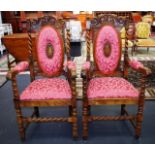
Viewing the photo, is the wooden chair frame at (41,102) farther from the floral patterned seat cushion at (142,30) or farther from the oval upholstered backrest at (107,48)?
the floral patterned seat cushion at (142,30)

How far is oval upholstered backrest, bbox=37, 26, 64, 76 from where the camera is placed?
1900mm

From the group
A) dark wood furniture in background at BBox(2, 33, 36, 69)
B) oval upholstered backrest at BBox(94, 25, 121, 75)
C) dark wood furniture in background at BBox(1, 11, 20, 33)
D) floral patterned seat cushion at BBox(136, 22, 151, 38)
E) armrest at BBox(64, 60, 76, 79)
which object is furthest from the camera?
dark wood furniture in background at BBox(1, 11, 20, 33)

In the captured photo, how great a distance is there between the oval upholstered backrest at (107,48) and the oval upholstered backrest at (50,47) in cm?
32

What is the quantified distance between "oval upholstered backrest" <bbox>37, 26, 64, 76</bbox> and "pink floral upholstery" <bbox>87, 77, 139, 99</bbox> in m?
0.39

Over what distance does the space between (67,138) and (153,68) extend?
247cm

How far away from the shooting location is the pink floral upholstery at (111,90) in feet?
5.52

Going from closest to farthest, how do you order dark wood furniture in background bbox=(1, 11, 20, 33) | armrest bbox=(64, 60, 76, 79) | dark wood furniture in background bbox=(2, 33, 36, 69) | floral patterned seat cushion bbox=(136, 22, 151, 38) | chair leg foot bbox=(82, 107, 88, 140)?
armrest bbox=(64, 60, 76, 79)
chair leg foot bbox=(82, 107, 88, 140)
dark wood furniture in background bbox=(2, 33, 36, 69)
floral patterned seat cushion bbox=(136, 22, 151, 38)
dark wood furniture in background bbox=(1, 11, 20, 33)

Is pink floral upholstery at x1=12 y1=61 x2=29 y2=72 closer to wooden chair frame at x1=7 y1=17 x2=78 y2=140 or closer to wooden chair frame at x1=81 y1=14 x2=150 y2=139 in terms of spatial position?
wooden chair frame at x1=7 y1=17 x2=78 y2=140

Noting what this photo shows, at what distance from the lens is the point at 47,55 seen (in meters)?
1.92

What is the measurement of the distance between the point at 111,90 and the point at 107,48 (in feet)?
1.34

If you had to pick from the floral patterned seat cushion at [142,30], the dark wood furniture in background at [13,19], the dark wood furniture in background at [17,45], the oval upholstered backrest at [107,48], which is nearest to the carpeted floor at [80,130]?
the oval upholstered backrest at [107,48]

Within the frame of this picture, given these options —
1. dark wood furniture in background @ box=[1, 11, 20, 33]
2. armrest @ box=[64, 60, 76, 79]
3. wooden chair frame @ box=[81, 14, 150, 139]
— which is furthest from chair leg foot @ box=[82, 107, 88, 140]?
dark wood furniture in background @ box=[1, 11, 20, 33]
